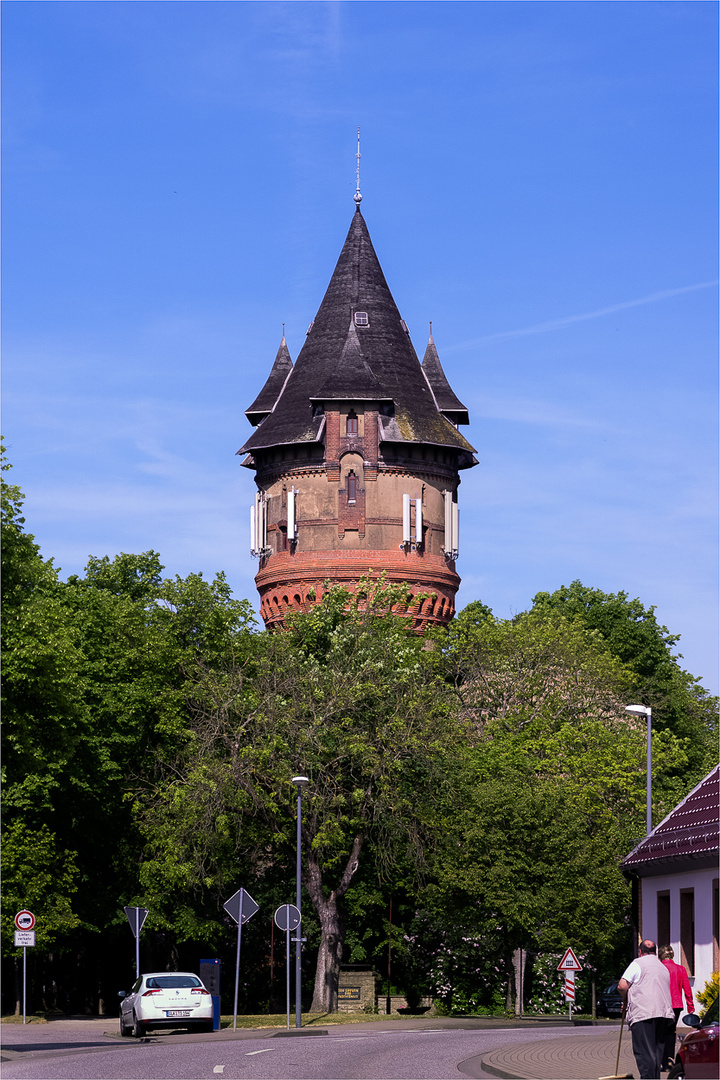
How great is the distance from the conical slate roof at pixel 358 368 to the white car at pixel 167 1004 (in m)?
40.8

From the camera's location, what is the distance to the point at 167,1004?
3250cm

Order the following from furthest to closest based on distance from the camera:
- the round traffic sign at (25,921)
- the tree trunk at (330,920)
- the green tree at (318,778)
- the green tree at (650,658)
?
the green tree at (650,658) → the tree trunk at (330,920) → the green tree at (318,778) → the round traffic sign at (25,921)

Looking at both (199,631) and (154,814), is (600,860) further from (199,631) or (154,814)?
(199,631)

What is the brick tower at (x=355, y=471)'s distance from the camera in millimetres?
71750

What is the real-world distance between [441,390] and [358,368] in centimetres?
658

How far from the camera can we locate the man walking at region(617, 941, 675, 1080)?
59.3ft

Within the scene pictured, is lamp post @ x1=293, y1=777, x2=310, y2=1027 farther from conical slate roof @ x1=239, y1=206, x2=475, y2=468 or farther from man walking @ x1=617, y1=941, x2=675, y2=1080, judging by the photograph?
conical slate roof @ x1=239, y1=206, x2=475, y2=468

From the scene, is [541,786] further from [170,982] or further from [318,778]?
[170,982]

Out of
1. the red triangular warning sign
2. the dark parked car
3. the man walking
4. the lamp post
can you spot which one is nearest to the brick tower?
the dark parked car

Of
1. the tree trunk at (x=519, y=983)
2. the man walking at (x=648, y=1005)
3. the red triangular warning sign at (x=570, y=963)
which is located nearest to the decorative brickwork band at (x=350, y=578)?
the tree trunk at (x=519, y=983)

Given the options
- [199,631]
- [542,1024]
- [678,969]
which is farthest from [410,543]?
[678,969]

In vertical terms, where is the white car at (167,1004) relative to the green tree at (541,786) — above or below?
below

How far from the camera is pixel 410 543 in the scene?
2835 inches

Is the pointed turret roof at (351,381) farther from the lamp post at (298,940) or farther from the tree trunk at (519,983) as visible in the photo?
the lamp post at (298,940)
